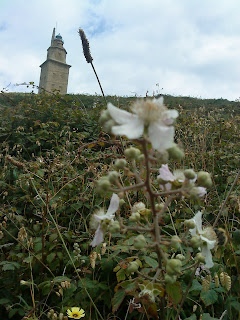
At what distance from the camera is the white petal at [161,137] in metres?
0.68

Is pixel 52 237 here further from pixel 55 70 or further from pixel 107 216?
pixel 55 70

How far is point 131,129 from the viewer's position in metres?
0.70

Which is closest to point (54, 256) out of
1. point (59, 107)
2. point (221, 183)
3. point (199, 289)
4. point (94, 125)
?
point (199, 289)

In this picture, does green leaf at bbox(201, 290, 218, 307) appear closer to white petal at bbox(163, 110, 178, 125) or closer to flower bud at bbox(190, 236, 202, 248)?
flower bud at bbox(190, 236, 202, 248)

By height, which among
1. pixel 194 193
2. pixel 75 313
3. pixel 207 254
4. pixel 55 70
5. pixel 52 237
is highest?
pixel 55 70

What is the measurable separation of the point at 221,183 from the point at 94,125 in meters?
2.31

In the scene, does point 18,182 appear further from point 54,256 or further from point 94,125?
point 94,125

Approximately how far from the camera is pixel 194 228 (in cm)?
98

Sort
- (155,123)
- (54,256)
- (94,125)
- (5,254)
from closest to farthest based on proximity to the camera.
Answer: (155,123), (54,256), (5,254), (94,125)

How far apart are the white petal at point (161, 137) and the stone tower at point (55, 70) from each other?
33808 millimetres

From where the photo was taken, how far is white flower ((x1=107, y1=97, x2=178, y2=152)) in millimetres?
682

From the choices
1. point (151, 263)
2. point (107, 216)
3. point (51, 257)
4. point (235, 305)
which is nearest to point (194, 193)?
point (107, 216)

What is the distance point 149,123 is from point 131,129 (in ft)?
0.20

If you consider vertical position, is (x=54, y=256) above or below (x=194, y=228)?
below
